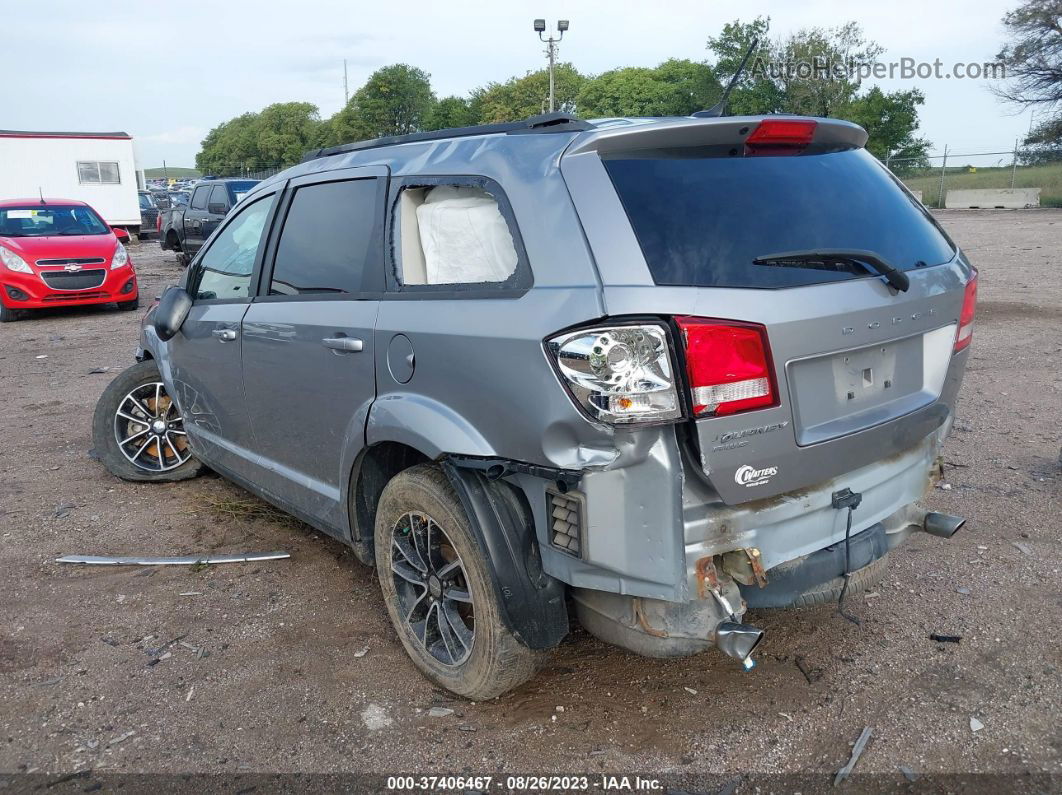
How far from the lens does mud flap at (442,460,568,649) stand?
2.70 m

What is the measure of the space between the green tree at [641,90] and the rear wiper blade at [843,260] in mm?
68173

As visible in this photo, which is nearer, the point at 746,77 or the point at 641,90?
the point at 746,77

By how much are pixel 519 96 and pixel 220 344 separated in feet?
229

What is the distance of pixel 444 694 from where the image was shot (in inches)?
125

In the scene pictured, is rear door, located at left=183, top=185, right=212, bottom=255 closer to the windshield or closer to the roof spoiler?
the windshield

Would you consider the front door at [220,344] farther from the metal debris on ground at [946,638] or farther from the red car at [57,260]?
the red car at [57,260]

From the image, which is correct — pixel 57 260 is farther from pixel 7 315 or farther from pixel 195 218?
pixel 195 218

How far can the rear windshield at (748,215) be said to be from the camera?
2453mm

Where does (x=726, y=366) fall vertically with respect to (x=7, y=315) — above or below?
above

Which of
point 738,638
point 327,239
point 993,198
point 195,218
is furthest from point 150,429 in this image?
point 993,198

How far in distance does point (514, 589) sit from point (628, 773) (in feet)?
2.26

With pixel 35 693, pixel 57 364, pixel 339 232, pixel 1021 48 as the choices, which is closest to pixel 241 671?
pixel 35 693

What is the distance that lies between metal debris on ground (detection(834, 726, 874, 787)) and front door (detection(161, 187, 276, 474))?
9.66 feet

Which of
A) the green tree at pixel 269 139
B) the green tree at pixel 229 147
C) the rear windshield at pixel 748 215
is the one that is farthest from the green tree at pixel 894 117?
the green tree at pixel 229 147
